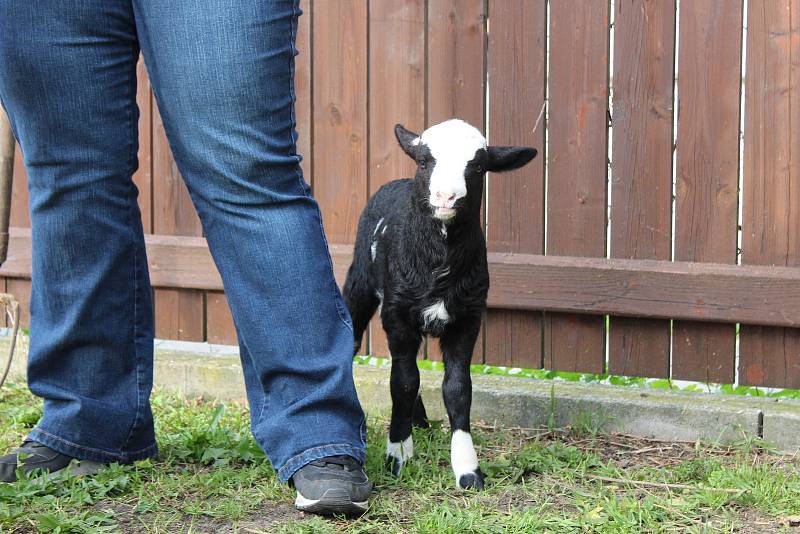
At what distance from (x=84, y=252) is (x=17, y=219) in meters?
2.02

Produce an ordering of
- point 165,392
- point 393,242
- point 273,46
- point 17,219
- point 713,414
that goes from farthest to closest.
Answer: point 17,219 → point 165,392 → point 713,414 → point 393,242 → point 273,46

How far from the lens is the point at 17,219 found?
16.0 feet

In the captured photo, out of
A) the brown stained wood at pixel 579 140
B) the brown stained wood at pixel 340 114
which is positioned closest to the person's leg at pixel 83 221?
the brown stained wood at pixel 340 114

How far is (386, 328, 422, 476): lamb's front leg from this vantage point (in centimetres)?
327

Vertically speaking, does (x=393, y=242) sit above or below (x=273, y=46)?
below

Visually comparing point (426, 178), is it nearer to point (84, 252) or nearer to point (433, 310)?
point (433, 310)

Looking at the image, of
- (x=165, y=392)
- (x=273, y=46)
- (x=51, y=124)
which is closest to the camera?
(x=273, y=46)

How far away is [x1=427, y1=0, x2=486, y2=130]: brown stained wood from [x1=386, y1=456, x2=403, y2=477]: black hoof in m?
1.43

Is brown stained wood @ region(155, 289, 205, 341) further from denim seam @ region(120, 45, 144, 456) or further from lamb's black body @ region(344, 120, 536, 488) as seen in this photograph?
lamb's black body @ region(344, 120, 536, 488)

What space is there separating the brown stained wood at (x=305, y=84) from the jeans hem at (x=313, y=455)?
1715 millimetres

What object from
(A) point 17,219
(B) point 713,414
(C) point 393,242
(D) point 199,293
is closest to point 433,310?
(C) point 393,242

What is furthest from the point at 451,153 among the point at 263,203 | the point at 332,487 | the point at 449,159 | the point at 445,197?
the point at 332,487

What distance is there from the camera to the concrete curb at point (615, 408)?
11.9ft

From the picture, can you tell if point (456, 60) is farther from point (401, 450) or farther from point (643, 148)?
point (401, 450)
